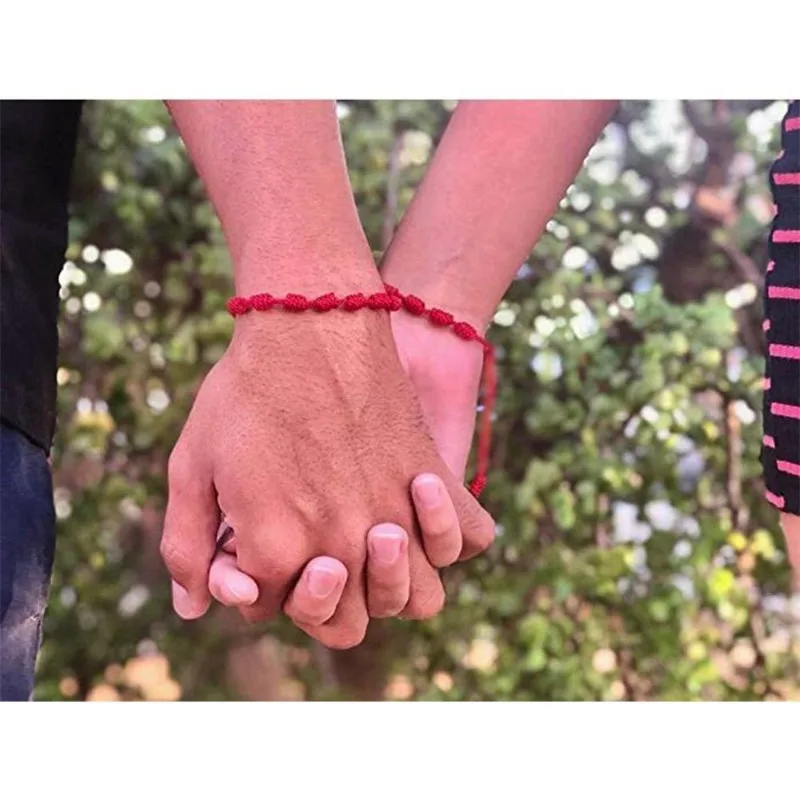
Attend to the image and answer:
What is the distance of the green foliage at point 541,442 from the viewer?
4.20 ft

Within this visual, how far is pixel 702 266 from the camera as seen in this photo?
4.49 feet

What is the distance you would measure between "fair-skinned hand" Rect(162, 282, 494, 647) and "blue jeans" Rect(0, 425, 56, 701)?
0.12 meters

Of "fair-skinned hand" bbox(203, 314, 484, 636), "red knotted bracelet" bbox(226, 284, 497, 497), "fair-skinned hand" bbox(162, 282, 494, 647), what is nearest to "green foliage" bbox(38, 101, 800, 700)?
"red knotted bracelet" bbox(226, 284, 497, 497)

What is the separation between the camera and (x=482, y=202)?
3.43 feet

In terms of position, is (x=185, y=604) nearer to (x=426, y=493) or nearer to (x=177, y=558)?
(x=177, y=558)

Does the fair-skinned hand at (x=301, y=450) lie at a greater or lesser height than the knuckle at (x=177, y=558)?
greater

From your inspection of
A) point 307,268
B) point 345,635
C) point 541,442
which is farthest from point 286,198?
point 541,442

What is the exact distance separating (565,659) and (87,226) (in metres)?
0.85

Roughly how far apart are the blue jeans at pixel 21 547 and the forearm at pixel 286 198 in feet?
0.78

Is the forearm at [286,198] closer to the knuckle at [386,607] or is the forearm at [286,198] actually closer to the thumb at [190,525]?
the thumb at [190,525]

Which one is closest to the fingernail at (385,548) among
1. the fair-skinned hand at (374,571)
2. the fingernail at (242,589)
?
the fair-skinned hand at (374,571)

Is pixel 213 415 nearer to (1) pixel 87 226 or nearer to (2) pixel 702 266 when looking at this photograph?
(1) pixel 87 226
